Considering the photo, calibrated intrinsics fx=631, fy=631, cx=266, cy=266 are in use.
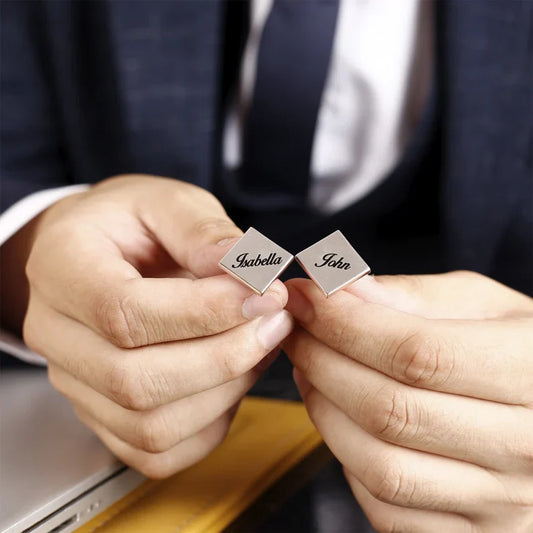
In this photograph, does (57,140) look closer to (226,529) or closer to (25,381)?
(25,381)

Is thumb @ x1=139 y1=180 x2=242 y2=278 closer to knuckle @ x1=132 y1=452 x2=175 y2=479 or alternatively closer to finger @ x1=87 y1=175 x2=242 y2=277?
finger @ x1=87 y1=175 x2=242 y2=277

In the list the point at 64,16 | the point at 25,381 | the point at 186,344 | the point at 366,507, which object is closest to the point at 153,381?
the point at 186,344

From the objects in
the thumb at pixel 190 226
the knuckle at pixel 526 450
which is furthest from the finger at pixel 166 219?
the knuckle at pixel 526 450

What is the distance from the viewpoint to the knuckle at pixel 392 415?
14.8 inches

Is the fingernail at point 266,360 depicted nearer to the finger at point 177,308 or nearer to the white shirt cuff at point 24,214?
the finger at point 177,308

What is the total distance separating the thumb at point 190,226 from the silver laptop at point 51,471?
0.16 metres

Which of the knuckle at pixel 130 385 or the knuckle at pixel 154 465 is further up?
the knuckle at pixel 130 385

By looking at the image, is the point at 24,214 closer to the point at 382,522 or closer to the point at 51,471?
the point at 51,471

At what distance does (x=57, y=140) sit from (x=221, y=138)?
13.1 inches

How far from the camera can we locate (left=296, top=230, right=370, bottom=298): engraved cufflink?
37cm

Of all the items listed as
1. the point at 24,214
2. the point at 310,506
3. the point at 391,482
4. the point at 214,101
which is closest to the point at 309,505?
the point at 310,506

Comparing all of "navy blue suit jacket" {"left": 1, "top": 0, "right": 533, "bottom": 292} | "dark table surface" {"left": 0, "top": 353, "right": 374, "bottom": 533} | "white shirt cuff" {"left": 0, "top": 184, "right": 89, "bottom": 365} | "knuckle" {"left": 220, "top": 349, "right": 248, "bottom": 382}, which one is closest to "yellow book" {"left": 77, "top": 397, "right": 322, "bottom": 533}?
"dark table surface" {"left": 0, "top": 353, "right": 374, "bottom": 533}

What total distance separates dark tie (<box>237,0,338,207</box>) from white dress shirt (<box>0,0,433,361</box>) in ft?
0.06

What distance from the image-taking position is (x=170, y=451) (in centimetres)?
46
